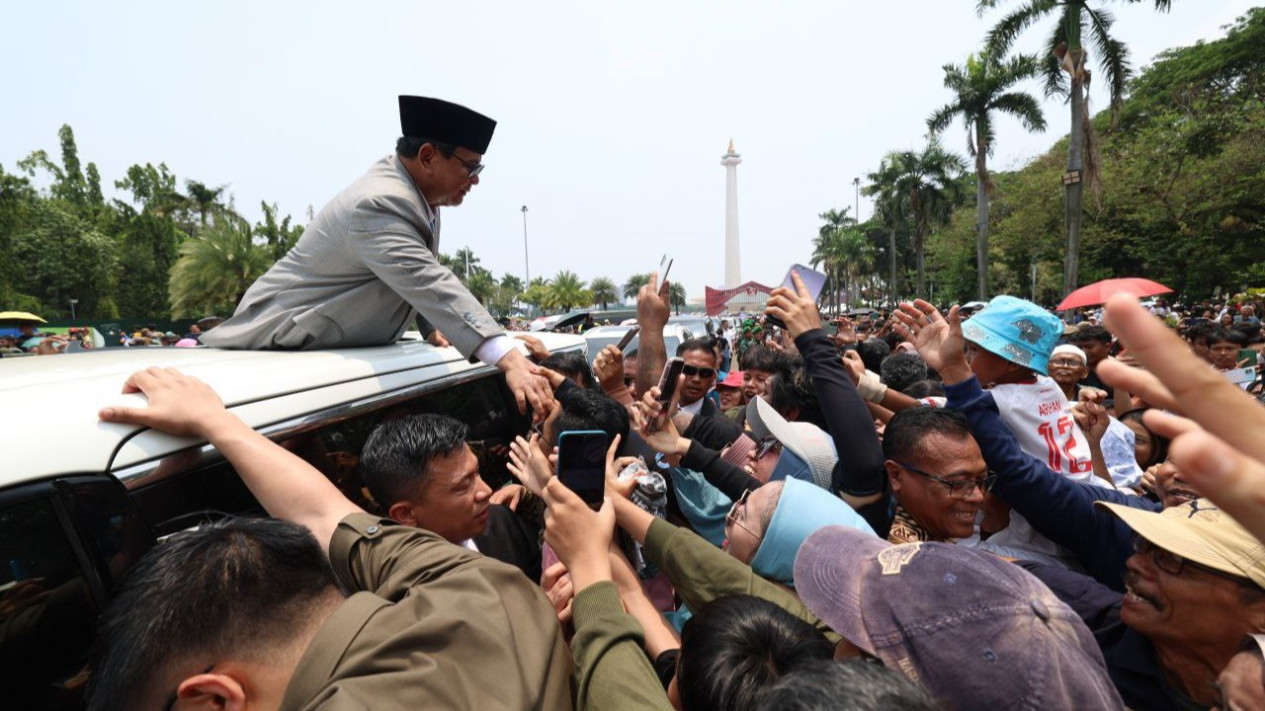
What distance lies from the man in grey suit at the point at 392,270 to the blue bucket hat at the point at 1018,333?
189 cm

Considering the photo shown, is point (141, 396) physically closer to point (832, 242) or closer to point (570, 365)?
point (570, 365)

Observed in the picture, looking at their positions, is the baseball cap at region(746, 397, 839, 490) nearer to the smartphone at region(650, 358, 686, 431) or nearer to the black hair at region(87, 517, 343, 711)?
the smartphone at region(650, 358, 686, 431)

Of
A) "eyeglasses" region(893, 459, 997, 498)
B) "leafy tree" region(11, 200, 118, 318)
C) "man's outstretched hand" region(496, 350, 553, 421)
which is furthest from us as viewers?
"leafy tree" region(11, 200, 118, 318)

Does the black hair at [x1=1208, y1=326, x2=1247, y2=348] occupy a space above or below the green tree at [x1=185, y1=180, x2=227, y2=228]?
below

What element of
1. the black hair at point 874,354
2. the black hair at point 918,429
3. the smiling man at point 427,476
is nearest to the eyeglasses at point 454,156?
the smiling man at point 427,476

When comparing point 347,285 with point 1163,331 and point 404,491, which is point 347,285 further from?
point 1163,331

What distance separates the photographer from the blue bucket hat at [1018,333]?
2506 millimetres

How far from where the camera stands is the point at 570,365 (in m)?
3.24

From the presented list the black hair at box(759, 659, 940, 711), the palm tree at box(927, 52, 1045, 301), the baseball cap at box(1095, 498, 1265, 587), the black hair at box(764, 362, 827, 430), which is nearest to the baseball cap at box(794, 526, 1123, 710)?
the black hair at box(759, 659, 940, 711)

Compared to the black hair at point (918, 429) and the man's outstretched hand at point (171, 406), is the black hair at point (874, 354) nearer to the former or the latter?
the black hair at point (918, 429)

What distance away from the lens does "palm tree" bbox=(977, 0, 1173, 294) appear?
51.4ft

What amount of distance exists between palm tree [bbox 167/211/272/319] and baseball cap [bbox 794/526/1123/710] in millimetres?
28388

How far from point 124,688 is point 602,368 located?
2.35 metres

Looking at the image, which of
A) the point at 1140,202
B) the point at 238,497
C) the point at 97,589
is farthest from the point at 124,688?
the point at 1140,202
